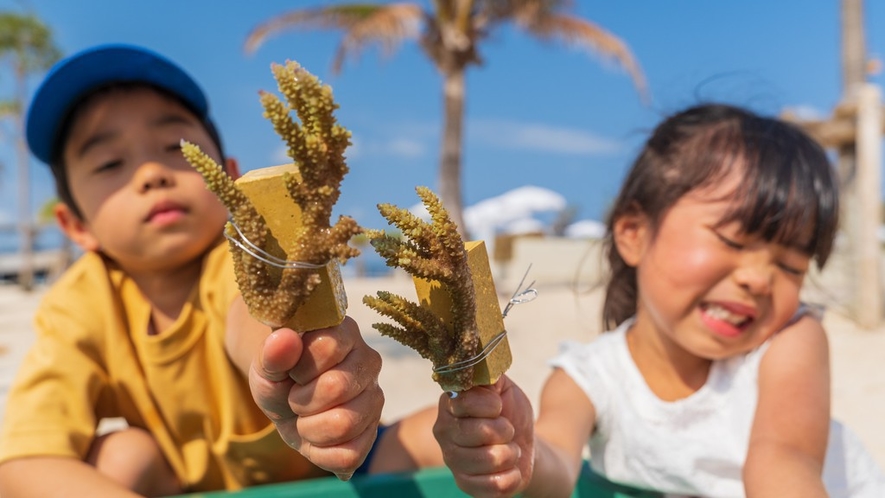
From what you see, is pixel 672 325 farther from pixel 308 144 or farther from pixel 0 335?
pixel 0 335

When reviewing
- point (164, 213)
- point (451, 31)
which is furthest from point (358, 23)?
point (164, 213)

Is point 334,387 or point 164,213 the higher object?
point 164,213

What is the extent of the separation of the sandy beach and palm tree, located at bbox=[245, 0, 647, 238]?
7.17 ft

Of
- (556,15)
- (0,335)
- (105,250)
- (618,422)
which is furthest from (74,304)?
(556,15)

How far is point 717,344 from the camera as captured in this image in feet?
4.84

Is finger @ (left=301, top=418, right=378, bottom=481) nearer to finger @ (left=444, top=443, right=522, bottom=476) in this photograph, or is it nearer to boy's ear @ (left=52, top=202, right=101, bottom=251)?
finger @ (left=444, top=443, right=522, bottom=476)

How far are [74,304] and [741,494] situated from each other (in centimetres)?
162

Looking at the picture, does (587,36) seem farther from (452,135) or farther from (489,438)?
(489,438)

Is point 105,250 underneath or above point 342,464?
above

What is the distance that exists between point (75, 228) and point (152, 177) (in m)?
0.42

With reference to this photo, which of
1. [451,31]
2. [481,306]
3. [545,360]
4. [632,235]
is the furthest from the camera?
[451,31]

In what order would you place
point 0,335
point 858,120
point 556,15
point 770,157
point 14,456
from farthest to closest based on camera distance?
point 556,15
point 0,335
point 858,120
point 770,157
point 14,456

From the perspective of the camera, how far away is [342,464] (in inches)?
28.4

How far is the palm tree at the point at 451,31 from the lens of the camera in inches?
408
